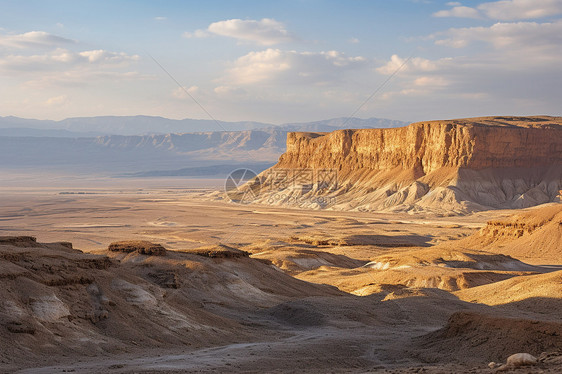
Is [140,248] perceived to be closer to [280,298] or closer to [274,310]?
[280,298]

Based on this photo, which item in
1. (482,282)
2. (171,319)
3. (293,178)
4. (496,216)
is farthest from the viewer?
(293,178)

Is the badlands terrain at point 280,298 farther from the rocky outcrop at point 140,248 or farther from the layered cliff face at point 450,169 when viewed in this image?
the layered cliff face at point 450,169

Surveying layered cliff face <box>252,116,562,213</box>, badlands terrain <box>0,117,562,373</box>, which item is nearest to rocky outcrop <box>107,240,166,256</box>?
badlands terrain <box>0,117,562,373</box>

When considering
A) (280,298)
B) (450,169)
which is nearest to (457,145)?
(450,169)

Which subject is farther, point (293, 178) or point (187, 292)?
point (293, 178)

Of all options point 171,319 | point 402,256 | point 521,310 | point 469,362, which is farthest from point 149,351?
point 402,256

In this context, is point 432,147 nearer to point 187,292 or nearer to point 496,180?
point 496,180
